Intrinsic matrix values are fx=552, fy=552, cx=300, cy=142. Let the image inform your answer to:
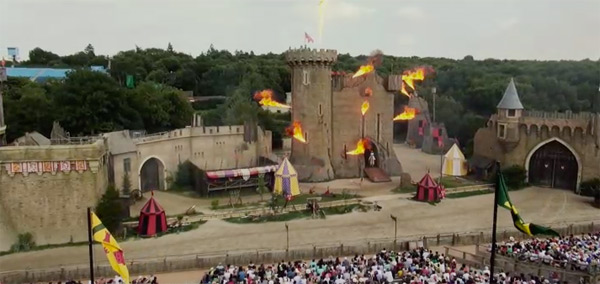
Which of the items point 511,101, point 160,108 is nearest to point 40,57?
point 160,108

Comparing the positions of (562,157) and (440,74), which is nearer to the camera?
(562,157)

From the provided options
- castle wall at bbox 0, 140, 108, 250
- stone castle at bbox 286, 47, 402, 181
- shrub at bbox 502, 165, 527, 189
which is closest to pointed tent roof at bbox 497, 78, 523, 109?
shrub at bbox 502, 165, 527, 189

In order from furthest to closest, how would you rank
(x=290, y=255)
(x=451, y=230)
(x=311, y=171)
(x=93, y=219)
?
(x=311, y=171), (x=451, y=230), (x=290, y=255), (x=93, y=219)

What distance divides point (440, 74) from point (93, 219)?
79.1 m

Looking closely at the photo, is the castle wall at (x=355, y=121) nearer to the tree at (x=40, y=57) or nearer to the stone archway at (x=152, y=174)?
the stone archway at (x=152, y=174)

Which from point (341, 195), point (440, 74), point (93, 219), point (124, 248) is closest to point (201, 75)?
point (440, 74)

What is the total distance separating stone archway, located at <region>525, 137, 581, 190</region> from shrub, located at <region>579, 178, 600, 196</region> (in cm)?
104

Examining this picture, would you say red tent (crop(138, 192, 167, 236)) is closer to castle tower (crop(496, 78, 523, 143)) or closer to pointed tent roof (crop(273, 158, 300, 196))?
pointed tent roof (crop(273, 158, 300, 196))

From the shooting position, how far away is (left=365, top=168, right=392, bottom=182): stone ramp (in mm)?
48372

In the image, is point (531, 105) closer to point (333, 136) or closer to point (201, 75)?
point (333, 136)

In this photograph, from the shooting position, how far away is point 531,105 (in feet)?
230

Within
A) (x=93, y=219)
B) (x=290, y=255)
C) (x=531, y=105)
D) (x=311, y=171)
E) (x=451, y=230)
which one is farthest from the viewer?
(x=531, y=105)

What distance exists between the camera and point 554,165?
150 ft

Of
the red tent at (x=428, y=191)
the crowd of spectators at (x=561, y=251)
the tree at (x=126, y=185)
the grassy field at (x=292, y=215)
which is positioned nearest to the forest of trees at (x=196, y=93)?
the tree at (x=126, y=185)
